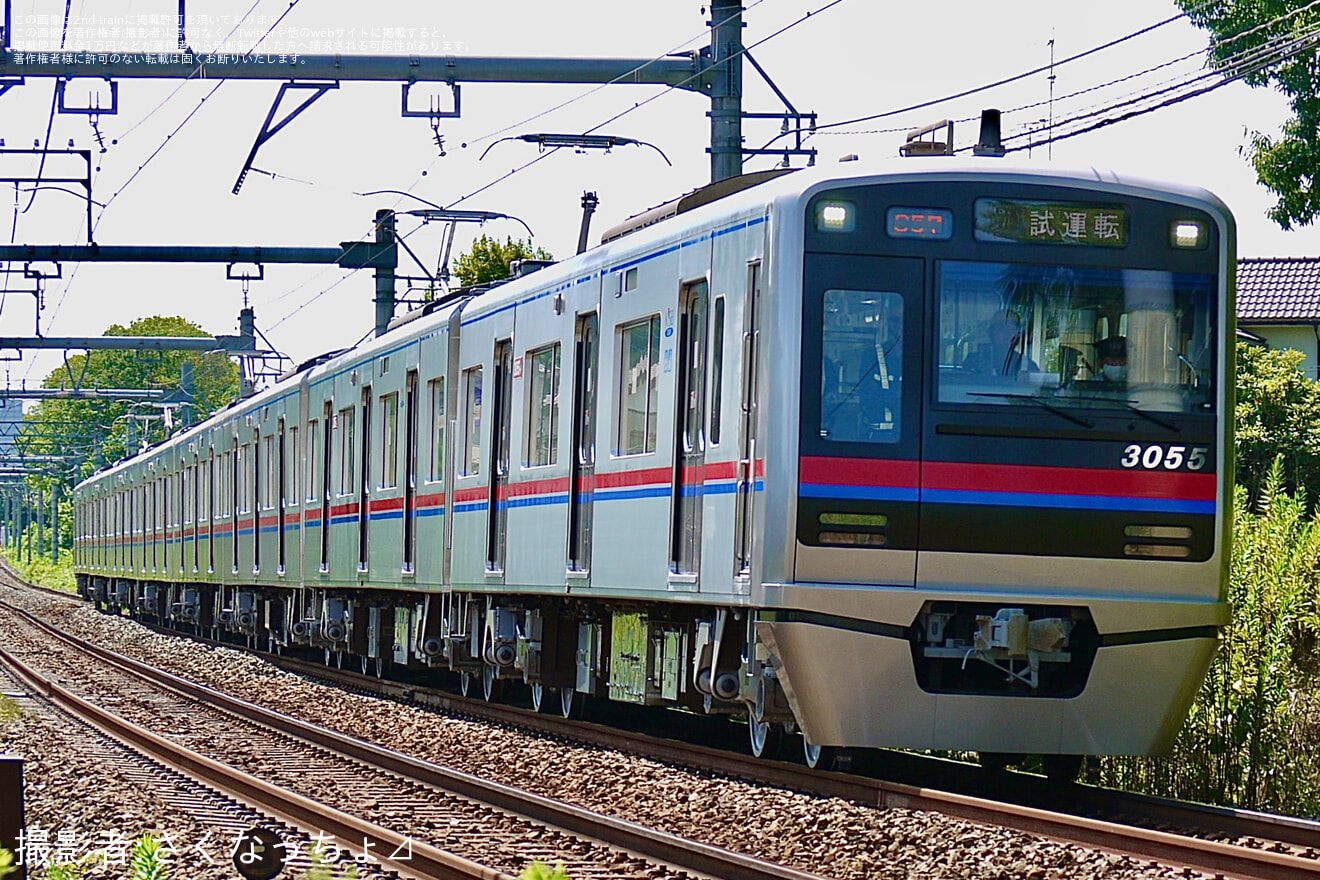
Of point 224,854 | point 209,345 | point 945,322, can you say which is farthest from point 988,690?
point 209,345

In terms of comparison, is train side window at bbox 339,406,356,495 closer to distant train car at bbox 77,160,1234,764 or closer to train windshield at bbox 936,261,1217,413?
distant train car at bbox 77,160,1234,764

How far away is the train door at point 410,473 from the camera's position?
17750 millimetres

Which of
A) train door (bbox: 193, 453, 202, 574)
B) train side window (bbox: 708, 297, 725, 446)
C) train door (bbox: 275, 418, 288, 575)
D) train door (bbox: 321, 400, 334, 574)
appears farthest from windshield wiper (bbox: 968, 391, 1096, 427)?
train door (bbox: 193, 453, 202, 574)

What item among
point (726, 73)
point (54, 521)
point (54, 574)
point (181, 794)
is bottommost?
point (54, 574)

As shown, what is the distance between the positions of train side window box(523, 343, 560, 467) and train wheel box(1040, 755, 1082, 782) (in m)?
4.26

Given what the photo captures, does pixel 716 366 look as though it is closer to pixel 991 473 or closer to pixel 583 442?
pixel 991 473

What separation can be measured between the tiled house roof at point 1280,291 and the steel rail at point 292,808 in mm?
45145

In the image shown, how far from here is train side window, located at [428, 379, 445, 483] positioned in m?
16.8

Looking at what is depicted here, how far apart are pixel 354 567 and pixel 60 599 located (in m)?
41.8

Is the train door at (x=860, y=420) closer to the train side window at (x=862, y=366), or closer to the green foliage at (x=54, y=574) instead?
the train side window at (x=862, y=366)

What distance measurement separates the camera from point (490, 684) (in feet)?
54.6

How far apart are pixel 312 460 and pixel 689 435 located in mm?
12017

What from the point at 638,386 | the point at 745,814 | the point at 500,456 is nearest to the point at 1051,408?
the point at 745,814

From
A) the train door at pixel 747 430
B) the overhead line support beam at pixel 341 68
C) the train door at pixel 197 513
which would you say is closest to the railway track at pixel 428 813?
the train door at pixel 747 430
